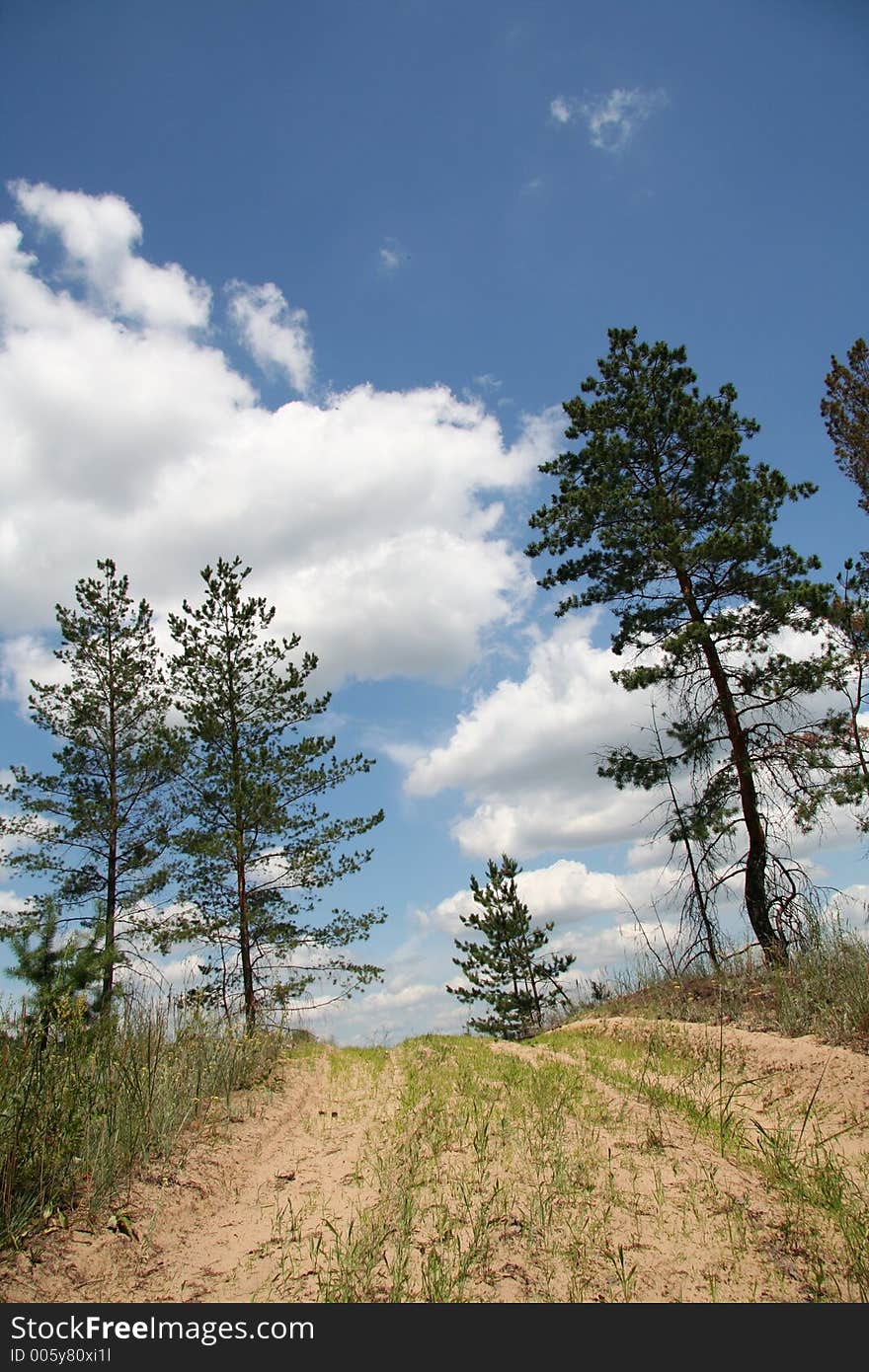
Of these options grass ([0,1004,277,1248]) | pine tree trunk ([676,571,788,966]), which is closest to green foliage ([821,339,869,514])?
pine tree trunk ([676,571,788,966])

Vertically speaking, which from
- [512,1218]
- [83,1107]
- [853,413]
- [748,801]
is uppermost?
[853,413]

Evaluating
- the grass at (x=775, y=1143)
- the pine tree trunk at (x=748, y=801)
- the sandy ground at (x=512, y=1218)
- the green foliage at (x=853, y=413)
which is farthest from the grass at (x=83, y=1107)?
the green foliage at (x=853, y=413)

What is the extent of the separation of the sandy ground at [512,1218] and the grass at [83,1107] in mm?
227

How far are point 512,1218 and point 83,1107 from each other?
3.56m

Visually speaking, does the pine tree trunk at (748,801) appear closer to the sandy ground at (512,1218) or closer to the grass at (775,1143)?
the grass at (775,1143)

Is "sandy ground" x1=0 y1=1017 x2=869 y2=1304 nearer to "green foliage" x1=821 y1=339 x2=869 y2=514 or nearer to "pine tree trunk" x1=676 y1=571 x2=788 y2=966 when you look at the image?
"pine tree trunk" x1=676 y1=571 x2=788 y2=966

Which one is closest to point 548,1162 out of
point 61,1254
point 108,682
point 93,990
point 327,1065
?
point 61,1254

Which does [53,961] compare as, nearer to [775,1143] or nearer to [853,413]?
[775,1143]

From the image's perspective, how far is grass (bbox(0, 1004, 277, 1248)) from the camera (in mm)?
4945

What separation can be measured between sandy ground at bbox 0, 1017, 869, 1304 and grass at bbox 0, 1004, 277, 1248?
227mm

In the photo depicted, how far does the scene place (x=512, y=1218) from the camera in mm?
4359

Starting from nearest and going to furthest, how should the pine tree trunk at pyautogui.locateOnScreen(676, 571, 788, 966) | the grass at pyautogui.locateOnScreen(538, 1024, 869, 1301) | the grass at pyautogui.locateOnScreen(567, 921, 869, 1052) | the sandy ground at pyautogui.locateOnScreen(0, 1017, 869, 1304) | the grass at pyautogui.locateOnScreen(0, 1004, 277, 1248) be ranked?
the sandy ground at pyautogui.locateOnScreen(0, 1017, 869, 1304) < the grass at pyautogui.locateOnScreen(538, 1024, 869, 1301) < the grass at pyautogui.locateOnScreen(0, 1004, 277, 1248) < the grass at pyautogui.locateOnScreen(567, 921, 869, 1052) < the pine tree trunk at pyautogui.locateOnScreen(676, 571, 788, 966)

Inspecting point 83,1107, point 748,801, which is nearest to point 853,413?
point 748,801

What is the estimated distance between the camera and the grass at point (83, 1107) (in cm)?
495
